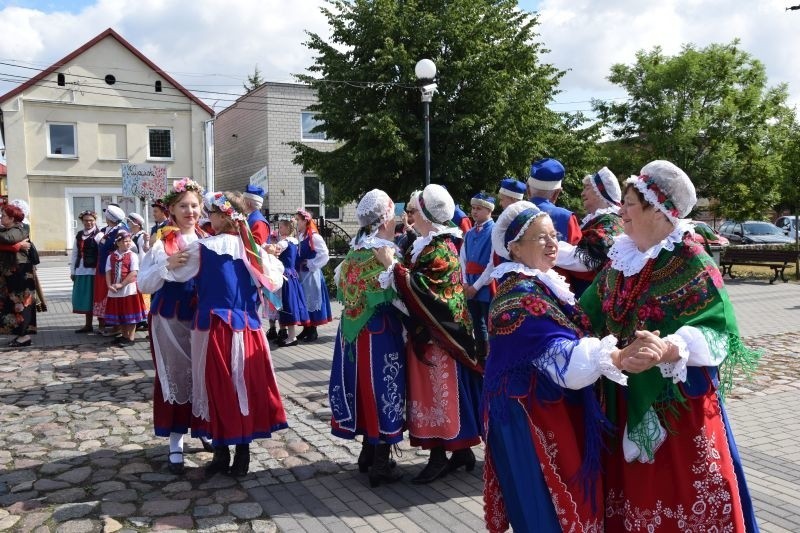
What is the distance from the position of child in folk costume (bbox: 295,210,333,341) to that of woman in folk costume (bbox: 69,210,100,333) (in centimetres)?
344

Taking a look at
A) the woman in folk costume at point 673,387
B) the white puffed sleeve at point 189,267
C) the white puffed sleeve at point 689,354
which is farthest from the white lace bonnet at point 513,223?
the white puffed sleeve at point 189,267

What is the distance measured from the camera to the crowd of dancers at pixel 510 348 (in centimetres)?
253

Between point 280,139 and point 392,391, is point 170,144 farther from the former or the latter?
point 392,391

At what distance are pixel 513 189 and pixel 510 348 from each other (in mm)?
2928

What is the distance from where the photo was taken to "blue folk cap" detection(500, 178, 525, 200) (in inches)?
211

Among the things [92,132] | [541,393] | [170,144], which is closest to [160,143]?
[170,144]

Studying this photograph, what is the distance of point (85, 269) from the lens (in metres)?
10.8

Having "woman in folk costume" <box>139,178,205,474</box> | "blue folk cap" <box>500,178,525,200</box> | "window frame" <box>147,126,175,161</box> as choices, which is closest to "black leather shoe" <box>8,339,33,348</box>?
"woman in folk costume" <box>139,178,205,474</box>

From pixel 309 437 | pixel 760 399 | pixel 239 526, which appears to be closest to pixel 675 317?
pixel 239 526

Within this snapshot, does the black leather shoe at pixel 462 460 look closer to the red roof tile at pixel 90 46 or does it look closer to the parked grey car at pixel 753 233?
the parked grey car at pixel 753 233

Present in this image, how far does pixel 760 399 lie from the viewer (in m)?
6.48

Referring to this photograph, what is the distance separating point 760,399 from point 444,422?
12.4ft

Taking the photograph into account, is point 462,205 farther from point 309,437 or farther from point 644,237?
point 644,237

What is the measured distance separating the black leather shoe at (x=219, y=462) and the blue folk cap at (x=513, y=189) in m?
2.86
